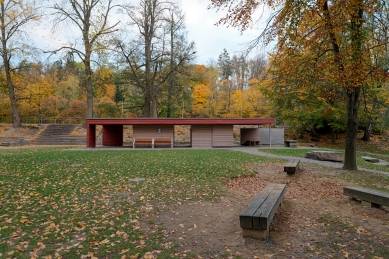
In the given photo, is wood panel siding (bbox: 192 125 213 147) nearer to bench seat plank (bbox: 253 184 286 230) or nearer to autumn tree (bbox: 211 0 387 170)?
autumn tree (bbox: 211 0 387 170)

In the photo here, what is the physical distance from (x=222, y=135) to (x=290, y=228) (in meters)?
18.2

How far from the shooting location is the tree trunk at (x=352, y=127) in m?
10.3

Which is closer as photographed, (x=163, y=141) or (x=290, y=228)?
(x=290, y=228)

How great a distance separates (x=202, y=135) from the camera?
2242 cm

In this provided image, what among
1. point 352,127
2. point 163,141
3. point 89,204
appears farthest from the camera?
point 163,141

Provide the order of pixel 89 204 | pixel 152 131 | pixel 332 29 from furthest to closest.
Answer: pixel 152 131 < pixel 332 29 < pixel 89 204

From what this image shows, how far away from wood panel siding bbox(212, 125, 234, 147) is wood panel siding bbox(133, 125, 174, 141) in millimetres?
3489

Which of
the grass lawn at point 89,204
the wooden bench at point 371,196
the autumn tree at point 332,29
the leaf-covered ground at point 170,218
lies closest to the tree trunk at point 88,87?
the grass lawn at point 89,204

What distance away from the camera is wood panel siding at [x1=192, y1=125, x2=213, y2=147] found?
73.3ft

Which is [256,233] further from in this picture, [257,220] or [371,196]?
[371,196]

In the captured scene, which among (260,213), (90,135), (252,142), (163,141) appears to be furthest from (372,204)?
(252,142)

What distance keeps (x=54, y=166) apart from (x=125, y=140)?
19.5 meters

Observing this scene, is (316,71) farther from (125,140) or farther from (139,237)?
(125,140)

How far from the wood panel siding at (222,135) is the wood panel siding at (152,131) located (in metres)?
3.49
